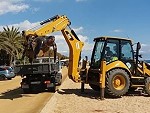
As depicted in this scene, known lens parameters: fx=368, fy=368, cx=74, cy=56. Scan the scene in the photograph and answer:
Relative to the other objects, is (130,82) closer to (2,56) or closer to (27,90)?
(27,90)

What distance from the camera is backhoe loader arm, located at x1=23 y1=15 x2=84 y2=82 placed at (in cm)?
1987

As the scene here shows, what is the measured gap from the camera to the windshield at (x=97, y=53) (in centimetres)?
1911

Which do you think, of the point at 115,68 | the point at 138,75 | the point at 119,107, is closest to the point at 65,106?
the point at 119,107

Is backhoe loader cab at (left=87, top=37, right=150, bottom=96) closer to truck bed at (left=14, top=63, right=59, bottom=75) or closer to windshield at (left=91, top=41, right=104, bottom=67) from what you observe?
windshield at (left=91, top=41, right=104, bottom=67)

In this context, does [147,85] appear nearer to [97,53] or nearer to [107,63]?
[107,63]

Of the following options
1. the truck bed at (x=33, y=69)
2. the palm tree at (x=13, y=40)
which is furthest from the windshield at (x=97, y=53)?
the palm tree at (x=13, y=40)

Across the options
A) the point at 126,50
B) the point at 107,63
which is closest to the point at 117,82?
the point at 107,63

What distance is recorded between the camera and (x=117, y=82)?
18.5 m

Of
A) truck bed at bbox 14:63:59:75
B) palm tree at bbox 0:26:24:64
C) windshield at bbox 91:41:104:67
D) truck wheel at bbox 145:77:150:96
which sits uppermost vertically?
palm tree at bbox 0:26:24:64

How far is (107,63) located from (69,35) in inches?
126

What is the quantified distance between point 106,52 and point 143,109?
202 inches

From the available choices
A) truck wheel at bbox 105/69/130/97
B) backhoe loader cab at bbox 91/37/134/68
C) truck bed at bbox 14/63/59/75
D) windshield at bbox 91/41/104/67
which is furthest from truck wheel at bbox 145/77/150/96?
truck bed at bbox 14/63/59/75

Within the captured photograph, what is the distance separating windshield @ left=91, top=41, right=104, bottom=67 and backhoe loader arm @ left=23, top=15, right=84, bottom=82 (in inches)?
36.8

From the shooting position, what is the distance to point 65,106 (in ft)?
49.5
